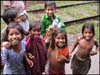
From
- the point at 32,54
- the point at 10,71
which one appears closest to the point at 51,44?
the point at 32,54

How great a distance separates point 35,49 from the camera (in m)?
4.31

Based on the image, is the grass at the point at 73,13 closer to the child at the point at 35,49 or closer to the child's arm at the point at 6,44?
the child at the point at 35,49

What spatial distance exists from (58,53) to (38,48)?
0.36 m

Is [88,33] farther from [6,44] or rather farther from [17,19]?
[6,44]

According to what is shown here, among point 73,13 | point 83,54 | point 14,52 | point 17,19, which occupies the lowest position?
point 83,54

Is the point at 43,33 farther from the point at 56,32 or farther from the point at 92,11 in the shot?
the point at 92,11

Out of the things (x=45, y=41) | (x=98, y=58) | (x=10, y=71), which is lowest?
(x=98, y=58)

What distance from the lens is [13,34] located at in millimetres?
3881

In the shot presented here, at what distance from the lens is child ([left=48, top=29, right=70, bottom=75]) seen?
14.5 ft

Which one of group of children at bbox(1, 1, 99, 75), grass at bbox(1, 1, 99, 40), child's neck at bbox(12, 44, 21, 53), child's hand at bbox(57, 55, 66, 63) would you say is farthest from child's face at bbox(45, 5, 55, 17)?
grass at bbox(1, 1, 99, 40)

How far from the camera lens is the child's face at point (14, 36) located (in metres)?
3.86

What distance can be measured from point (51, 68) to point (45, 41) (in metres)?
0.46

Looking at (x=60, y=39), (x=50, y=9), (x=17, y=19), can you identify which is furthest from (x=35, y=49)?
(x=50, y=9)

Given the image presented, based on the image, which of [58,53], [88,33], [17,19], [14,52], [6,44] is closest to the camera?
[6,44]
